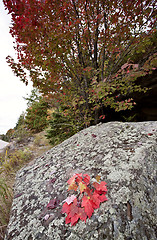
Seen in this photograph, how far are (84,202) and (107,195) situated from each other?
23 cm

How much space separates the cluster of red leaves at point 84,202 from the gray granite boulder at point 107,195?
0.04m

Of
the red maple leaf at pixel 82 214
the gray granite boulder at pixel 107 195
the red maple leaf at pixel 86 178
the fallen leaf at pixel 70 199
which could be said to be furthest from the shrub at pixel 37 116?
the red maple leaf at pixel 82 214

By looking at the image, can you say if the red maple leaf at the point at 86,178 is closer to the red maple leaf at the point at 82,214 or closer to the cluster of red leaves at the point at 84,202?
the cluster of red leaves at the point at 84,202

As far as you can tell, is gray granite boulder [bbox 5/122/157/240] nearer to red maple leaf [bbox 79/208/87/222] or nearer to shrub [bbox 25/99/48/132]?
red maple leaf [bbox 79/208/87/222]

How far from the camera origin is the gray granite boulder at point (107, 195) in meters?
0.82

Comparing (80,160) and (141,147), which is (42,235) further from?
(141,147)

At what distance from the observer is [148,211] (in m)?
0.86

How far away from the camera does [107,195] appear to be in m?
0.99

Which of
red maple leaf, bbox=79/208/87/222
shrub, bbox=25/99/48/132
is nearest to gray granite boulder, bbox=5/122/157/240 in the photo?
red maple leaf, bbox=79/208/87/222

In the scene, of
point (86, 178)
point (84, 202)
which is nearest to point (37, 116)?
point (86, 178)

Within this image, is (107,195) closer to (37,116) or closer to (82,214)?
(82,214)

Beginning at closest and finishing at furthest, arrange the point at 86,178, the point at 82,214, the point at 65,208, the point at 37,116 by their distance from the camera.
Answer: the point at 82,214
the point at 65,208
the point at 86,178
the point at 37,116

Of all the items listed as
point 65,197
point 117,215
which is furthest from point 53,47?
point 117,215

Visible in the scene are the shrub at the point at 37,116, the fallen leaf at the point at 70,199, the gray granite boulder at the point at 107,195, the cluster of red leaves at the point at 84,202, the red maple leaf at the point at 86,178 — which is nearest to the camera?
the gray granite boulder at the point at 107,195
